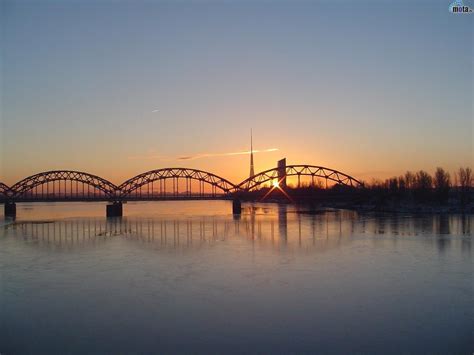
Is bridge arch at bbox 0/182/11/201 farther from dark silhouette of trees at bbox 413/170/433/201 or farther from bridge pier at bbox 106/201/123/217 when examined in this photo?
dark silhouette of trees at bbox 413/170/433/201

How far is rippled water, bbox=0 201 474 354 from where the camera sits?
10.7 meters

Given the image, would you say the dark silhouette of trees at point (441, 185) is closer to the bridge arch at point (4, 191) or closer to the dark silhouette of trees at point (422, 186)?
the dark silhouette of trees at point (422, 186)

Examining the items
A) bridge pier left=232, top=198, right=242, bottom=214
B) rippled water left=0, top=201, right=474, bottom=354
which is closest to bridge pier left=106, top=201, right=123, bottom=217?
bridge pier left=232, top=198, right=242, bottom=214

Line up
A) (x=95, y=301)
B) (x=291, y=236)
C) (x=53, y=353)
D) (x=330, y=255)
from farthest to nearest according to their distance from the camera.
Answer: (x=291, y=236) < (x=330, y=255) < (x=95, y=301) < (x=53, y=353)

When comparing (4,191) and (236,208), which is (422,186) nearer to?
(236,208)

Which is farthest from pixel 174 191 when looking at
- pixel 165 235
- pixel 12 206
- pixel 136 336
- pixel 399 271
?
pixel 136 336

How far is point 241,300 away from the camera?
571 inches

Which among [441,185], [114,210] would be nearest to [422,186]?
[441,185]

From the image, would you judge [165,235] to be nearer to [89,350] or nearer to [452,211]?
[89,350]

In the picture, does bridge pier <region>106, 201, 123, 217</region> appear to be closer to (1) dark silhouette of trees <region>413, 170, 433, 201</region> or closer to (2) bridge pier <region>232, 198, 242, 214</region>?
(2) bridge pier <region>232, 198, 242, 214</region>

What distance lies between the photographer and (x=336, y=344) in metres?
10.4

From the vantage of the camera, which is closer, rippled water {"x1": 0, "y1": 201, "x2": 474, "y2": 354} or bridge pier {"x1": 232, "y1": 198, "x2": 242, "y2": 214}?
rippled water {"x1": 0, "y1": 201, "x2": 474, "y2": 354}

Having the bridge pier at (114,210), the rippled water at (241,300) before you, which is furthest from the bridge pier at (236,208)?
the rippled water at (241,300)

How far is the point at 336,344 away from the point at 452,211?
57162 millimetres
